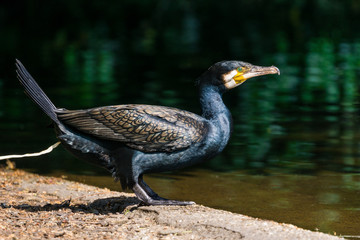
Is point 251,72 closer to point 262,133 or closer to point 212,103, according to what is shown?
point 212,103

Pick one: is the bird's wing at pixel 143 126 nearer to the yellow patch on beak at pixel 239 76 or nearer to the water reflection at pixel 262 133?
the yellow patch on beak at pixel 239 76

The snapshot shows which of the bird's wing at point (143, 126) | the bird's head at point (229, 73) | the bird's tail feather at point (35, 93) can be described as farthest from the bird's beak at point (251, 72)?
the bird's tail feather at point (35, 93)

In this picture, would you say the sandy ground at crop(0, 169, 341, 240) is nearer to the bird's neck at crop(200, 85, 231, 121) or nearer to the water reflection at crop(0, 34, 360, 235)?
the bird's neck at crop(200, 85, 231, 121)

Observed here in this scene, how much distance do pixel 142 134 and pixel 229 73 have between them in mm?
970

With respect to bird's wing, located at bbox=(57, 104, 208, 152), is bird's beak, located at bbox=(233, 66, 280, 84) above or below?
above

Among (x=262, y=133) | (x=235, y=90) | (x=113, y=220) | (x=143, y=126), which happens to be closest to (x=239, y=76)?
(x=143, y=126)

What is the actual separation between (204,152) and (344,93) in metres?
8.69

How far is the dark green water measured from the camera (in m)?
7.63

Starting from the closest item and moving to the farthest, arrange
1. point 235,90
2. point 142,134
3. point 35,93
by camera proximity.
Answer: point 142,134, point 35,93, point 235,90

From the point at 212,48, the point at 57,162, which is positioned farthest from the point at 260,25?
the point at 57,162

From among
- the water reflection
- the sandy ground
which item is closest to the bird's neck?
the sandy ground

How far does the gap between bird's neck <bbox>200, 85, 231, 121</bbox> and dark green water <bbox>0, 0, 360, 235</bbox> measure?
1.16 meters

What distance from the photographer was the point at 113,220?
5.71 metres

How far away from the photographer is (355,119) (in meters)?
11.3
